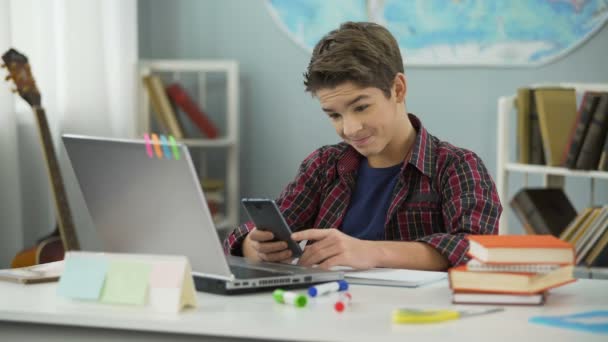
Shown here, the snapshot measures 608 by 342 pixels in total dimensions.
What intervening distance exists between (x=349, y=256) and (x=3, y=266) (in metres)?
1.71

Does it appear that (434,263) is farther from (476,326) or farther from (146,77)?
(146,77)

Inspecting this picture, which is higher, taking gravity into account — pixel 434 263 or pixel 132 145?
pixel 132 145

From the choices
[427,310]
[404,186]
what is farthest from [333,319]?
[404,186]

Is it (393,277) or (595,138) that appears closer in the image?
(393,277)

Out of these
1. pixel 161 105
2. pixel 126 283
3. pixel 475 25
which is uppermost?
pixel 475 25

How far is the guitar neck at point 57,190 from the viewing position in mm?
2730

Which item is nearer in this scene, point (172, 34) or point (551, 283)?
point (551, 283)

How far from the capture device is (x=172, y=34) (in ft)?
12.5

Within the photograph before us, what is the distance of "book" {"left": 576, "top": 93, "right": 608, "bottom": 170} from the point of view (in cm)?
275

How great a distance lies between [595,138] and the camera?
2.76 meters

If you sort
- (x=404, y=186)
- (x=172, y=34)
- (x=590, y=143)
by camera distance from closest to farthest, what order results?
(x=404, y=186)
(x=590, y=143)
(x=172, y=34)

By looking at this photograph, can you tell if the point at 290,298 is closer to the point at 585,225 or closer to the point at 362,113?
the point at 362,113

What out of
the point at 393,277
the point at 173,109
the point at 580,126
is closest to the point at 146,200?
the point at 393,277

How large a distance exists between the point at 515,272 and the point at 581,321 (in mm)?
125
